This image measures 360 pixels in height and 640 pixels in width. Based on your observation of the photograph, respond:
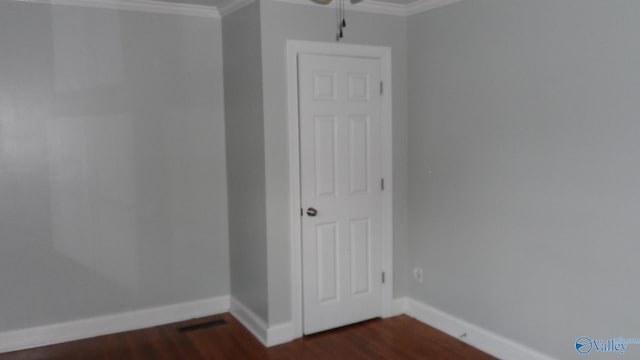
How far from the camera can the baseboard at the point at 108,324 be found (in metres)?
3.82

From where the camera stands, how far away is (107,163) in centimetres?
403

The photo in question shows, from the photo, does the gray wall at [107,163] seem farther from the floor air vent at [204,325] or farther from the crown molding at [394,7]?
the crown molding at [394,7]

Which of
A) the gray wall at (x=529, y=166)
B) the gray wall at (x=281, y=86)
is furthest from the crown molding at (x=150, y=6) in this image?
the gray wall at (x=529, y=166)

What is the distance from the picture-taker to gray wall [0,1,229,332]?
3768 millimetres

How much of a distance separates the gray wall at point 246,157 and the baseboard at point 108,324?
0.93 ft

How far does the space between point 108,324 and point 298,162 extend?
193 centimetres

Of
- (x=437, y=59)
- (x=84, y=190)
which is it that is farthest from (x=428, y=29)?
(x=84, y=190)

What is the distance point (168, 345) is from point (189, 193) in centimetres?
119

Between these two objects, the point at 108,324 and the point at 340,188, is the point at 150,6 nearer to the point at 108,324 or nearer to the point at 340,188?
the point at 340,188

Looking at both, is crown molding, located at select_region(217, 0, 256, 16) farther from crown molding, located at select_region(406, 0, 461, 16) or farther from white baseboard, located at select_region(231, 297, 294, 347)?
white baseboard, located at select_region(231, 297, 294, 347)

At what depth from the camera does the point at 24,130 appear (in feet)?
12.3

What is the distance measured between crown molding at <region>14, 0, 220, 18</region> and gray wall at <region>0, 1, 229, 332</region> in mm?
47

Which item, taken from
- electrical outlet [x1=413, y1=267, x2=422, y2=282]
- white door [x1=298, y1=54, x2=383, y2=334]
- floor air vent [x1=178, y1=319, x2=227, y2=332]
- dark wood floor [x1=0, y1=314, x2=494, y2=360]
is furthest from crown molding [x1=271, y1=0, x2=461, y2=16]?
floor air vent [x1=178, y1=319, x2=227, y2=332]

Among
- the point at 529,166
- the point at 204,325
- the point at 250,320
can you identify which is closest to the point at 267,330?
the point at 250,320
